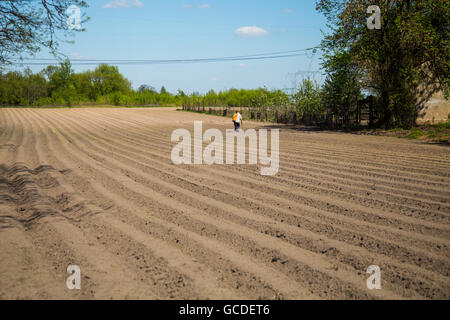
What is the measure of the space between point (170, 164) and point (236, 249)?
17.0 ft

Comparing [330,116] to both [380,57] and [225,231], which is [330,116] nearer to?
[380,57]

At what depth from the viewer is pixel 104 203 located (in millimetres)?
5309

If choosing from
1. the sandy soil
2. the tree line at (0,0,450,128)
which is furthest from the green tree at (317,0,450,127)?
the sandy soil

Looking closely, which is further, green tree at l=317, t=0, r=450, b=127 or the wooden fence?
the wooden fence

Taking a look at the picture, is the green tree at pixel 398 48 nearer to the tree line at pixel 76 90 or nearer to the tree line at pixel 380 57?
the tree line at pixel 380 57

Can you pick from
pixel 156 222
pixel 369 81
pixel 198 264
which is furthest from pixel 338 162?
pixel 369 81

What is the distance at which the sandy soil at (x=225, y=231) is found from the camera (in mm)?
2928

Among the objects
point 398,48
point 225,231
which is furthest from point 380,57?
point 225,231

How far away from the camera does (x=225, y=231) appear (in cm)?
415

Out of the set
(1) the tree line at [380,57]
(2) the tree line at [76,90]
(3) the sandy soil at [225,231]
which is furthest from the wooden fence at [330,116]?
(2) the tree line at [76,90]

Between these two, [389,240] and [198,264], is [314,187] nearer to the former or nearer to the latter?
[389,240]

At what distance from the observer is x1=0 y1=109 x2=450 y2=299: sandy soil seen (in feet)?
9.61

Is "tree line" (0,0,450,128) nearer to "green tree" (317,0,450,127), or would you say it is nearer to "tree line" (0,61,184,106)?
"green tree" (317,0,450,127)
